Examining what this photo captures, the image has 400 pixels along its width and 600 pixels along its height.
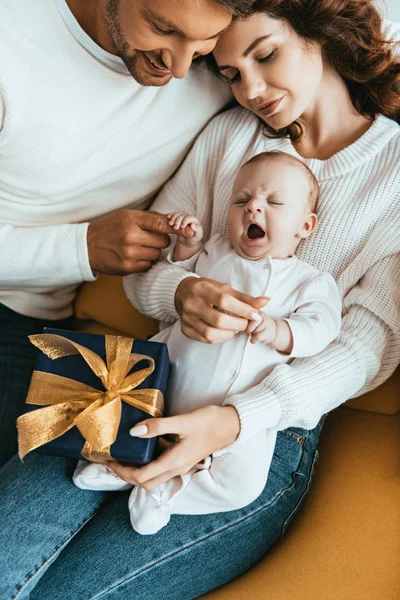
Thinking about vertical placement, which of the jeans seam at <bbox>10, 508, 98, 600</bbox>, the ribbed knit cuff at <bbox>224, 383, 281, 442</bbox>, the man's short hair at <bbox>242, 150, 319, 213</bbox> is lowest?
the jeans seam at <bbox>10, 508, 98, 600</bbox>

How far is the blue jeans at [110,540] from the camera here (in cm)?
128

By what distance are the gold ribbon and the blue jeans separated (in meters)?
0.17

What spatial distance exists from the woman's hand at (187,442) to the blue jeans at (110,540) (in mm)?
159

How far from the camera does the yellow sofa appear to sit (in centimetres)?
129

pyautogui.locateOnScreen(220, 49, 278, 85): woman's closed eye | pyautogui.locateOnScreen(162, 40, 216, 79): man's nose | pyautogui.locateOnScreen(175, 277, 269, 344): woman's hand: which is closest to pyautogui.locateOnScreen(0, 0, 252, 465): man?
pyautogui.locateOnScreen(162, 40, 216, 79): man's nose

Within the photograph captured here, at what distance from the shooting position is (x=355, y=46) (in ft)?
4.83

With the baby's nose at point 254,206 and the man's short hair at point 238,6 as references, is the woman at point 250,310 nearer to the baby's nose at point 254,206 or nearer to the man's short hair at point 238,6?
the man's short hair at point 238,6

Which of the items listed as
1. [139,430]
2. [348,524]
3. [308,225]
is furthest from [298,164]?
[348,524]

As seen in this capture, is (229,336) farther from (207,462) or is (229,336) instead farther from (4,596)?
(4,596)

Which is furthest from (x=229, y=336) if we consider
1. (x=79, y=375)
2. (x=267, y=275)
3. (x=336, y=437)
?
(x=336, y=437)

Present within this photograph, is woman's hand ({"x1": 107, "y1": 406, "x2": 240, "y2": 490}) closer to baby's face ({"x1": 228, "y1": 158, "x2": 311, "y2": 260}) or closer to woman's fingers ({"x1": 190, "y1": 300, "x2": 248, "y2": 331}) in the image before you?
woman's fingers ({"x1": 190, "y1": 300, "x2": 248, "y2": 331})

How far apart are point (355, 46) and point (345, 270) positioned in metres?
0.51

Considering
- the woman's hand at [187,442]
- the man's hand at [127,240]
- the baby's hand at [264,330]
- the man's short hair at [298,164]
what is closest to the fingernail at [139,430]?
the woman's hand at [187,442]

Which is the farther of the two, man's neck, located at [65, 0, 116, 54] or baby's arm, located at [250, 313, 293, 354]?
man's neck, located at [65, 0, 116, 54]
